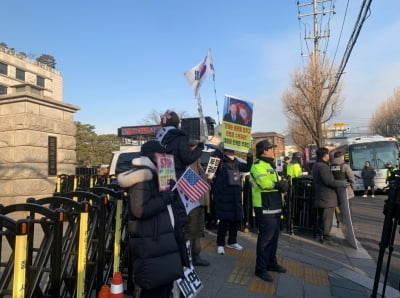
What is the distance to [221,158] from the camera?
19.8 feet

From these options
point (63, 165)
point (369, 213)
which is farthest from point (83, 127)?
point (369, 213)

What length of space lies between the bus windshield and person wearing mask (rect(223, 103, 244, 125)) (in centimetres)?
1669

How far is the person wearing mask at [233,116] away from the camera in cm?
562

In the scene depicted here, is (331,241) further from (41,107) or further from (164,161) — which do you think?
(41,107)

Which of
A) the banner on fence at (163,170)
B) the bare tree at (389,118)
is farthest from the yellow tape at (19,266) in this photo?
the bare tree at (389,118)

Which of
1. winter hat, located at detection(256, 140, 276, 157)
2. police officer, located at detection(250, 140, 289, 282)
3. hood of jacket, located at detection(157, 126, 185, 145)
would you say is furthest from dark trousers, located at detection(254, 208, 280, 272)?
hood of jacket, located at detection(157, 126, 185, 145)

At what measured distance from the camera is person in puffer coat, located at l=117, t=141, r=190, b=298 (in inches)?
109

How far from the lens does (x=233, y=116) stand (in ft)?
18.6

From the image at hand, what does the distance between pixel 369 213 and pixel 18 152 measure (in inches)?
434

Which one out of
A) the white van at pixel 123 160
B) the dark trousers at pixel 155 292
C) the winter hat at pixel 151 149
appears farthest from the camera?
the white van at pixel 123 160

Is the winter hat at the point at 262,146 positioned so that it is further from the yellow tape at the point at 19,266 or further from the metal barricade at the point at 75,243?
the yellow tape at the point at 19,266

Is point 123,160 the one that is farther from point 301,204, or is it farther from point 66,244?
point 66,244

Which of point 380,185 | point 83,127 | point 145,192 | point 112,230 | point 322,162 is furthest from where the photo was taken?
point 83,127

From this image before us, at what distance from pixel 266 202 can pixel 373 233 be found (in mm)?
5077
